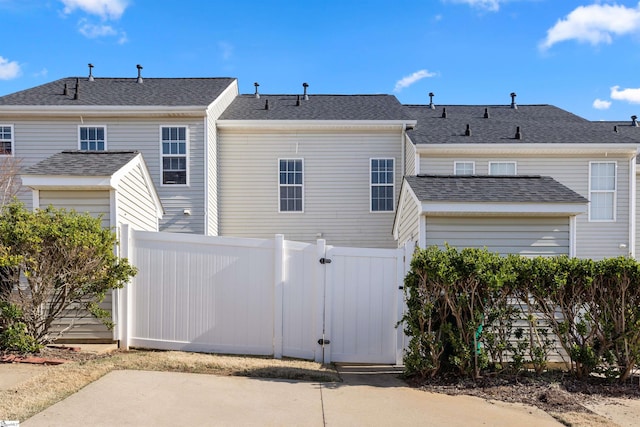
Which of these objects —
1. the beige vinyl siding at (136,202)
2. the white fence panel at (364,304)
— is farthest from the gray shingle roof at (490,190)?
the beige vinyl siding at (136,202)

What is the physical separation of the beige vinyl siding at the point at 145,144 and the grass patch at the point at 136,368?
24.2ft

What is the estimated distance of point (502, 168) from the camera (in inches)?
604

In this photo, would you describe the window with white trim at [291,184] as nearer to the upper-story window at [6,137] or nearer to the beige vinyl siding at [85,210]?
the upper-story window at [6,137]

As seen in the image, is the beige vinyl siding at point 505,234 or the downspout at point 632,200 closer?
the beige vinyl siding at point 505,234

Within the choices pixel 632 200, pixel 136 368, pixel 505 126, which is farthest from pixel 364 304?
pixel 632 200

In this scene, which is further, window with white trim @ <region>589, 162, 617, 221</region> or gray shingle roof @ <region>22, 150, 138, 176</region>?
window with white trim @ <region>589, 162, 617, 221</region>

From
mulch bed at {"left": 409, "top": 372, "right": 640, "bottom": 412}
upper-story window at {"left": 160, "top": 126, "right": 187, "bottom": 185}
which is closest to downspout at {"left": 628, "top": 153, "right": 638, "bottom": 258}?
mulch bed at {"left": 409, "top": 372, "right": 640, "bottom": 412}

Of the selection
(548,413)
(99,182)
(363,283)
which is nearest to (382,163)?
(363,283)

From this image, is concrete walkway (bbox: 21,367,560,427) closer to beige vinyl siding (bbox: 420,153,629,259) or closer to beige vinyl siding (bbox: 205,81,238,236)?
beige vinyl siding (bbox: 205,81,238,236)

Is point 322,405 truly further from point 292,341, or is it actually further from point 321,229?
point 321,229

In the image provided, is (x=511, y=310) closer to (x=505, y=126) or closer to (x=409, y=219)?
(x=409, y=219)

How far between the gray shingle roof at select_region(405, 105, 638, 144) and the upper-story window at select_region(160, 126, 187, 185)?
6.67 meters

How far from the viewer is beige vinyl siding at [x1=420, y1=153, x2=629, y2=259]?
15.3 m

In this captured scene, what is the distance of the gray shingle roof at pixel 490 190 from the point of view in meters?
7.84
